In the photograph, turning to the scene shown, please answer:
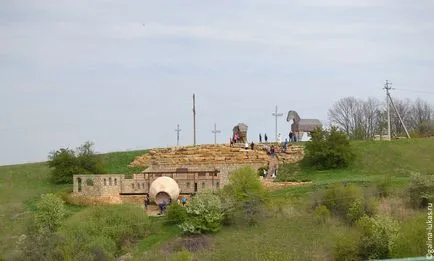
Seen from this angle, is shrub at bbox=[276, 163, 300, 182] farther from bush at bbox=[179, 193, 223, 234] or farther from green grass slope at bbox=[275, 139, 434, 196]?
bush at bbox=[179, 193, 223, 234]

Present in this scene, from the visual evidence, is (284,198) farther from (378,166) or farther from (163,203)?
(378,166)

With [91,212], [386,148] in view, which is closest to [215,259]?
[91,212]

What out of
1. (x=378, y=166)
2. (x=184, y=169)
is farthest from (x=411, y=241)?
(x=184, y=169)

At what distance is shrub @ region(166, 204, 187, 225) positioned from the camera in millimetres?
30955

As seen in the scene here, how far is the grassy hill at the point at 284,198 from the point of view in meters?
27.1

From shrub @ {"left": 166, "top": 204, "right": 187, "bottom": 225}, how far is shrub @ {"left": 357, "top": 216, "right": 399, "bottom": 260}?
28.6ft

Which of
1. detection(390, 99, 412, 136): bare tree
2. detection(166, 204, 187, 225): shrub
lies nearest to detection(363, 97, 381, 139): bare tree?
detection(390, 99, 412, 136): bare tree

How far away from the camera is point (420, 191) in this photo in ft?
102

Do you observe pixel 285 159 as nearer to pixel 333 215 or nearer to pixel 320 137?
pixel 320 137

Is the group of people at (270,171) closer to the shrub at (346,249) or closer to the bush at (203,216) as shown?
the bush at (203,216)

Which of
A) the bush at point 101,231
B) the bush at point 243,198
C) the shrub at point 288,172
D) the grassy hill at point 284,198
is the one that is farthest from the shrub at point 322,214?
the shrub at point 288,172

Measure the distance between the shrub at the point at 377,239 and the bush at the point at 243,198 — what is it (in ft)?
20.1

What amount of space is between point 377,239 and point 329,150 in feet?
54.1

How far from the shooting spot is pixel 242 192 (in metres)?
32.7
